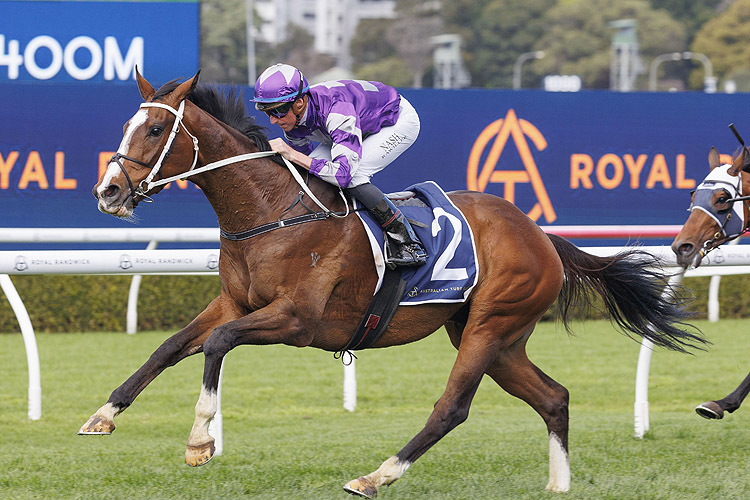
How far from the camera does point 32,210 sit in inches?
297

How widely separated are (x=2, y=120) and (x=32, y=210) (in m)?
0.69

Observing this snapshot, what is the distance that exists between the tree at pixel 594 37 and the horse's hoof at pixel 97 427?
56035 millimetres

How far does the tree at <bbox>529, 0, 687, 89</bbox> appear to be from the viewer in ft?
191

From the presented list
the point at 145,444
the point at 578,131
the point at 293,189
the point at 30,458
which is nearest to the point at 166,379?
the point at 145,444

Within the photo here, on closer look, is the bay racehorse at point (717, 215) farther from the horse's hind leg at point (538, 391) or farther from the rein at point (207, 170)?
the rein at point (207, 170)

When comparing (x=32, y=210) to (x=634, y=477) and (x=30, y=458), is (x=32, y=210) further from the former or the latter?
(x=634, y=477)

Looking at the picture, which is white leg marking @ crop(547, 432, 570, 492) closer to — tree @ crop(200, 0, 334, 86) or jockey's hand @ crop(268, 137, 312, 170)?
jockey's hand @ crop(268, 137, 312, 170)

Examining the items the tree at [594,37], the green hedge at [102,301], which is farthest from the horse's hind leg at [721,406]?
the tree at [594,37]

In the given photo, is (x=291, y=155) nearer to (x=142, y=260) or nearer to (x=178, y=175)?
(x=178, y=175)

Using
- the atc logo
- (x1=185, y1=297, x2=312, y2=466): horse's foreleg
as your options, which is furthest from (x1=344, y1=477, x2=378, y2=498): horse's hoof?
the atc logo

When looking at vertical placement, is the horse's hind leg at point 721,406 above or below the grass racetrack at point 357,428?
above

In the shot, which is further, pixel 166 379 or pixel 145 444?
pixel 166 379

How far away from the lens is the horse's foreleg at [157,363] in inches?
121

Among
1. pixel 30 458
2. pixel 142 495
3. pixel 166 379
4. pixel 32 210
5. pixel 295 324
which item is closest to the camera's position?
pixel 295 324
